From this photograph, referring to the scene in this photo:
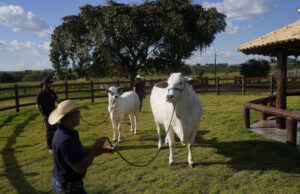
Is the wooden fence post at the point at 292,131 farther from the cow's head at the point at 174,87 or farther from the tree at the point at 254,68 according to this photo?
the tree at the point at 254,68

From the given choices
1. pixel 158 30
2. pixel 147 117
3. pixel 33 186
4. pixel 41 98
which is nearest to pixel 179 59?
pixel 158 30

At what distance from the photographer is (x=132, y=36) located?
70.8 ft

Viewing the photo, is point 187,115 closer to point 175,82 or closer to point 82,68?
point 175,82

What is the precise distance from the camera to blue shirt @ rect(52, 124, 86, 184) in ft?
A: 6.77

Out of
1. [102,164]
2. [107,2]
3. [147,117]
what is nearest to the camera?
[102,164]

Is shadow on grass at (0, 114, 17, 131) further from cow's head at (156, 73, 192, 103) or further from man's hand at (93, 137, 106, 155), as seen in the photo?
man's hand at (93, 137, 106, 155)

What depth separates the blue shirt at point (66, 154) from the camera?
206 centimetres

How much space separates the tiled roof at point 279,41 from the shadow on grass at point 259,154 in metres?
2.52

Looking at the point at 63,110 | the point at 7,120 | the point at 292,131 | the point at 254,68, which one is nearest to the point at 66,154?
the point at 63,110

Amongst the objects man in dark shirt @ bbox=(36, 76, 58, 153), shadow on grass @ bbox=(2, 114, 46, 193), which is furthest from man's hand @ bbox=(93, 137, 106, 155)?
man in dark shirt @ bbox=(36, 76, 58, 153)

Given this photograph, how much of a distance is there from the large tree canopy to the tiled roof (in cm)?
1332

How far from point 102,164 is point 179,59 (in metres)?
19.1

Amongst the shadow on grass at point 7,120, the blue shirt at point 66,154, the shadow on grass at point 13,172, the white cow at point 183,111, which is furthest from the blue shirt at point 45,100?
the shadow on grass at point 7,120

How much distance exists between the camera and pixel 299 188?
12.1ft
